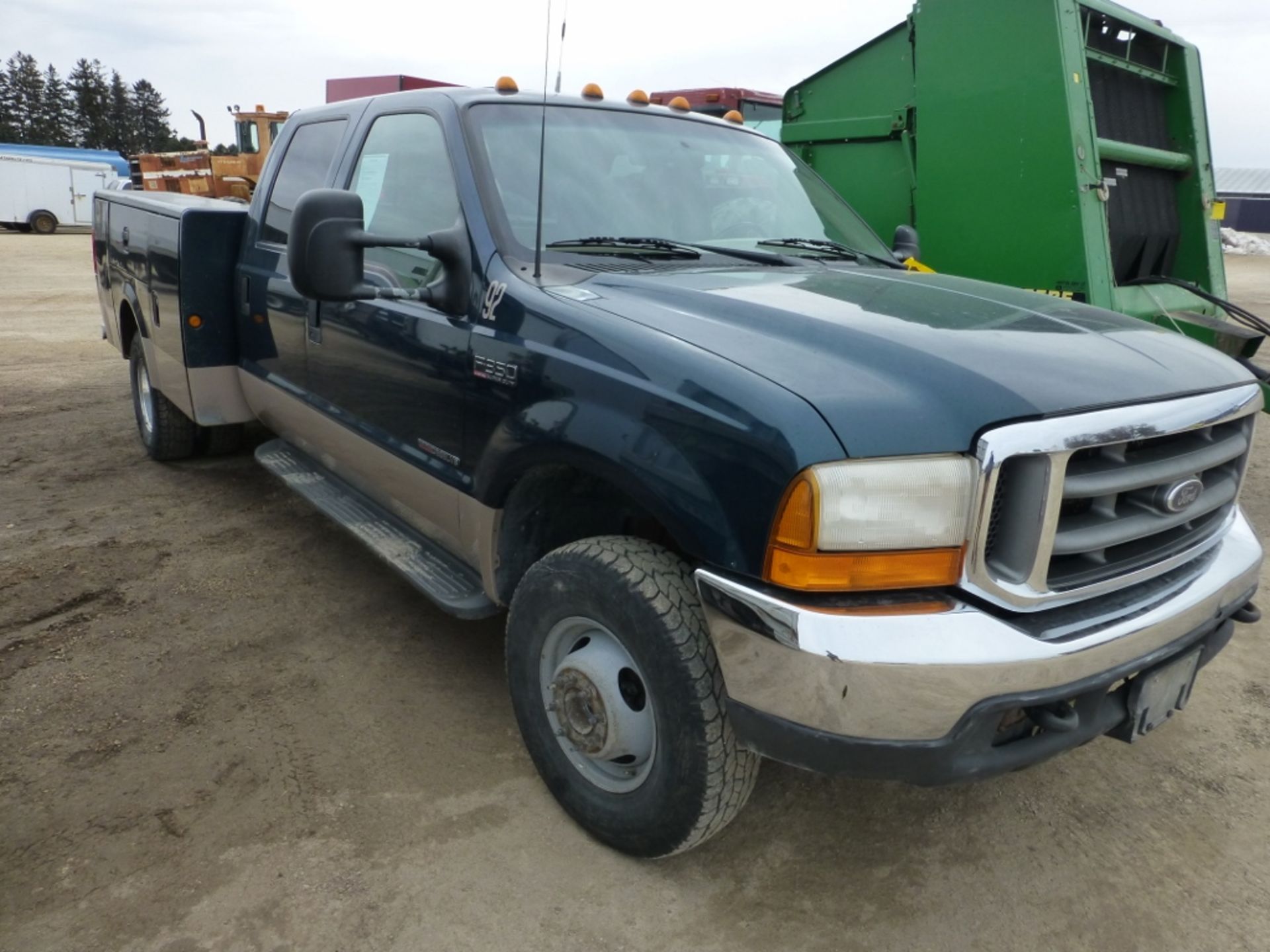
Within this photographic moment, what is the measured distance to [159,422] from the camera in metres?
5.48

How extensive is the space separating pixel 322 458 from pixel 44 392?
4985 millimetres

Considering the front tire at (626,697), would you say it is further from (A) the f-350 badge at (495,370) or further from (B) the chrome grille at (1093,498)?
(B) the chrome grille at (1093,498)

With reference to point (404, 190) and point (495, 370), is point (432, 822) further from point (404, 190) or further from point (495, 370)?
point (404, 190)

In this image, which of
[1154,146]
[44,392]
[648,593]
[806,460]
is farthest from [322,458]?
[1154,146]

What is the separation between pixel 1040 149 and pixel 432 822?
4.83m

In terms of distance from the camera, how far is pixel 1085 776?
9.46ft

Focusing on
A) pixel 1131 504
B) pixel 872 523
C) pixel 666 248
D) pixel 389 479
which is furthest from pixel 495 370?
pixel 1131 504

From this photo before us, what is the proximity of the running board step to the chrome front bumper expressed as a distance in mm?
1160

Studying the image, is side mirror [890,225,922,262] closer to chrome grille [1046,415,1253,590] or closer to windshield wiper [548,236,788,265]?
windshield wiper [548,236,788,265]

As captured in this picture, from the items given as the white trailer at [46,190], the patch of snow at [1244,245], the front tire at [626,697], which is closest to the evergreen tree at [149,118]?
the white trailer at [46,190]

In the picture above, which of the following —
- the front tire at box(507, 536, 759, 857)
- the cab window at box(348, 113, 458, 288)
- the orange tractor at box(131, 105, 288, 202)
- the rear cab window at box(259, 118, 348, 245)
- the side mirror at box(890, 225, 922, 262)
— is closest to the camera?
the front tire at box(507, 536, 759, 857)

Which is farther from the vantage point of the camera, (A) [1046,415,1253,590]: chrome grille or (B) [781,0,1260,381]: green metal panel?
(B) [781,0,1260,381]: green metal panel

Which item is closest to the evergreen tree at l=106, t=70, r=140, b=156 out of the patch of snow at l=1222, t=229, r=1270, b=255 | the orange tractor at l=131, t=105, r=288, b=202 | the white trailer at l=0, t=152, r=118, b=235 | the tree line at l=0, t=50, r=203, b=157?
the tree line at l=0, t=50, r=203, b=157

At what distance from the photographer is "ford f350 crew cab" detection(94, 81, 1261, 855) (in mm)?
1885
